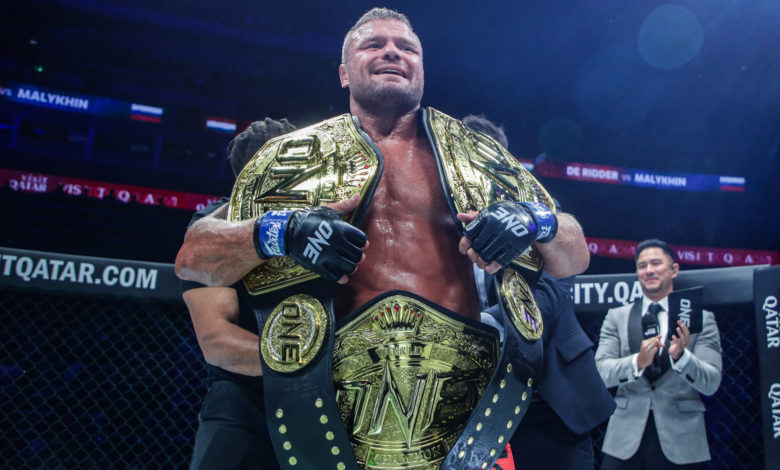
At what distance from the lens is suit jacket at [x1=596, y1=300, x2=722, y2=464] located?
249 cm

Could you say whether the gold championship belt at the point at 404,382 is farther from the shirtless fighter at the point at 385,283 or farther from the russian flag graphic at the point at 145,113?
the russian flag graphic at the point at 145,113

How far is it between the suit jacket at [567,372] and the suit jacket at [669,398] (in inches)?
36.6

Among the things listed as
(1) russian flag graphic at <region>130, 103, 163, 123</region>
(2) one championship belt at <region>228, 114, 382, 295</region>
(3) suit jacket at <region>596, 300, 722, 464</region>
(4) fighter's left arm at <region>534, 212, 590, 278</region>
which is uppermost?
(1) russian flag graphic at <region>130, 103, 163, 123</region>

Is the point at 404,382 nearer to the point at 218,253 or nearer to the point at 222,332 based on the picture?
the point at 218,253

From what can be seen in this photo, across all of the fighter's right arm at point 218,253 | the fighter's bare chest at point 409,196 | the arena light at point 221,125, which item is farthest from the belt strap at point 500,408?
the arena light at point 221,125

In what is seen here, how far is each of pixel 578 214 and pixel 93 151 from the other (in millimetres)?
9621

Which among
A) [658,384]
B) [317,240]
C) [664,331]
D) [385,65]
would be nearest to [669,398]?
[658,384]

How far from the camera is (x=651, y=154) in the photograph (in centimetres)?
1393

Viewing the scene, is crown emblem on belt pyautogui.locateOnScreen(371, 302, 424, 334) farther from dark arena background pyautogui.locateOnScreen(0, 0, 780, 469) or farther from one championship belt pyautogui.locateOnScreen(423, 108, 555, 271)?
dark arena background pyautogui.locateOnScreen(0, 0, 780, 469)

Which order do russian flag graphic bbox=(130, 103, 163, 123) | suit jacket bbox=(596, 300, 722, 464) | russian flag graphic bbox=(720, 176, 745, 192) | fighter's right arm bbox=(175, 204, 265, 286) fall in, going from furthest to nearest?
russian flag graphic bbox=(720, 176, 745, 192)
russian flag graphic bbox=(130, 103, 163, 123)
suit jacket bbox=(596, 300, 722, 464)
fighter's right arm bbox=(175, 204, 265, 286)

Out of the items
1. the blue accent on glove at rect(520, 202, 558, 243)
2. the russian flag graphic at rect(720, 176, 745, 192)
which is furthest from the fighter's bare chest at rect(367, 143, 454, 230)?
the russian flag graphic at rect(720, 176, 745, 192)

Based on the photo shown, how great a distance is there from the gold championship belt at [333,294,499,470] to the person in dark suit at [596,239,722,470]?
65.7 inches

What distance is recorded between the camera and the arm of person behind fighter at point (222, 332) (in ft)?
5.61

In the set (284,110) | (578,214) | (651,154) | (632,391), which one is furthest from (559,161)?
(632,391)
